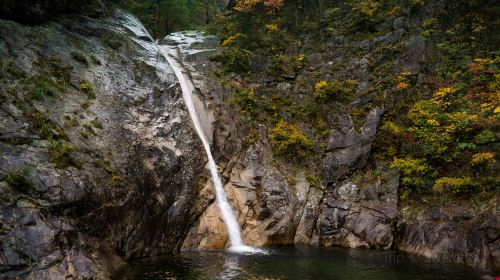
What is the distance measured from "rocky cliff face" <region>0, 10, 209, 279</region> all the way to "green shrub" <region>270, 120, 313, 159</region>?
5.17 m

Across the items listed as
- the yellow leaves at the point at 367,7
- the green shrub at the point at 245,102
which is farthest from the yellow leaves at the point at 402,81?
the green shrub at the point at 245,102

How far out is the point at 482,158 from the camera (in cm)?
1720

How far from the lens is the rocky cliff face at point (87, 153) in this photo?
11.4 meters


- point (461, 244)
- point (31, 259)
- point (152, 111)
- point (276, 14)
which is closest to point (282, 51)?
point (276, 14)

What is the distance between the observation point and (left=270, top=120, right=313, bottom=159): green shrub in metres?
22.7

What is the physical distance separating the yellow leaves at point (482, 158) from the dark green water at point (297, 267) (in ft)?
16.5

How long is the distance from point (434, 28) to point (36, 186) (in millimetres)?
26522

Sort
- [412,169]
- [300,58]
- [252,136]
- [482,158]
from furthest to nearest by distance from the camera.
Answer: [300,58]
[252,136]
[412,169]
[482,158]

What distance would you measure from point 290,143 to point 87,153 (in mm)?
11765

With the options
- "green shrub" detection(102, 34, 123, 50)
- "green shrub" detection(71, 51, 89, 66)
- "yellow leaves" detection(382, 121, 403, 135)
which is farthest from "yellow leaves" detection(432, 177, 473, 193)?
"green shrub" detection(102, 34, 123, 50)

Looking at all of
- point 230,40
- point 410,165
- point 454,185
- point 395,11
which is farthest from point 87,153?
point 395,11

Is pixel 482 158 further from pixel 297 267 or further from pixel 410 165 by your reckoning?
pixel 297 267

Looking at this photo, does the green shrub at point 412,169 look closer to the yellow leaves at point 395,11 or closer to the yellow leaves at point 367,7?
the yellow leaves at point 395,11

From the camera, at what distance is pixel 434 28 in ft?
88.2
